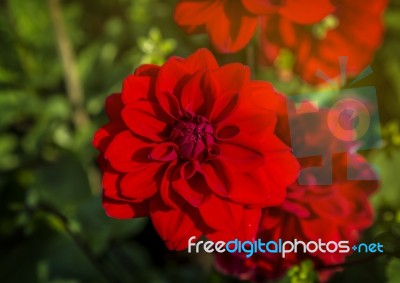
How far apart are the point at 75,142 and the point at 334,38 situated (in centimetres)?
55

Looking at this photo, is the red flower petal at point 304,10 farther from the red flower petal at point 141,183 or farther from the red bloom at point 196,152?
the red flower petal at point 141,183

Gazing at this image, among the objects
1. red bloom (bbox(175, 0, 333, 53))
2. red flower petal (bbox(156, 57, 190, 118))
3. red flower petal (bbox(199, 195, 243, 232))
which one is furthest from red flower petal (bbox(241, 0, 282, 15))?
red flower petal (bbox(199, 195, 243, 232))

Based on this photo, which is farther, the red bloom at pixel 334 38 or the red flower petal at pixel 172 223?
the red bloom at pixel 334 38

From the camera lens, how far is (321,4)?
0.64m

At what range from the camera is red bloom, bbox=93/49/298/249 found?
538 mm

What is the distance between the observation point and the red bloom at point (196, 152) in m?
0.54

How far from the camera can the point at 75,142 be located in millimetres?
1121

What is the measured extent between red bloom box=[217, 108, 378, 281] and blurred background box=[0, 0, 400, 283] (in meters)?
0.23

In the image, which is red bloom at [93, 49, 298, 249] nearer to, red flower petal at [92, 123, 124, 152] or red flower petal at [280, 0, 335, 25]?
red flower petal at [92, 123, 124, 152]

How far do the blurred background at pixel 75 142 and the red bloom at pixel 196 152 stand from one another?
1.08ft

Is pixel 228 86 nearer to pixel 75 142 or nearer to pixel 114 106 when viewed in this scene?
pixel 114 106

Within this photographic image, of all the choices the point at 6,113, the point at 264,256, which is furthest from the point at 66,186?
the point at 264,256

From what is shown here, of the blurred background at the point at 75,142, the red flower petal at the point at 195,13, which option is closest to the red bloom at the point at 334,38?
the blurred background at the point at 75,142

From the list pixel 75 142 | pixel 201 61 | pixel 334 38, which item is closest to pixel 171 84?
pixel 201 61
